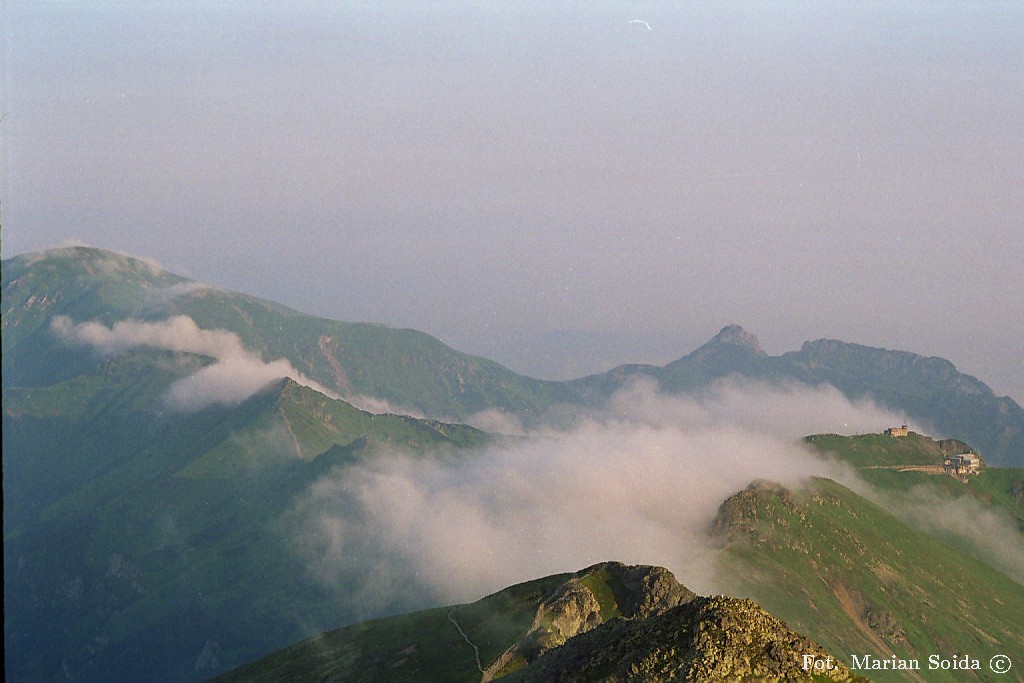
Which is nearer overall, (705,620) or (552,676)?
(705,620)

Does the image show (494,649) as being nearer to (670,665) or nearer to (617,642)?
(617,642)

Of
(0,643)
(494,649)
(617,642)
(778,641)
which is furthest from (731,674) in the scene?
(494,649)

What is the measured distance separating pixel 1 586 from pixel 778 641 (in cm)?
7087

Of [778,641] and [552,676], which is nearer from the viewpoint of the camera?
[778,641]

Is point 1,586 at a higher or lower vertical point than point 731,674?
higher

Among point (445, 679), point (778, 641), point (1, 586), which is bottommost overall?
point (445, 679)

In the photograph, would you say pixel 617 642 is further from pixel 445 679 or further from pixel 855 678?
pixel 445 679

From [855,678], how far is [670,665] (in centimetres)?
1548

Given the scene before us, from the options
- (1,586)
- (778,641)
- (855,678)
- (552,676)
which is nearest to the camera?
(1,586)

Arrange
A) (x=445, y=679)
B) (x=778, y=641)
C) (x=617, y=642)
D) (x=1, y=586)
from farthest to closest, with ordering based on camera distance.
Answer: (x=445, y=679)
(x=617, y=642)
(x=778, y=641)
(x=1, y=586)

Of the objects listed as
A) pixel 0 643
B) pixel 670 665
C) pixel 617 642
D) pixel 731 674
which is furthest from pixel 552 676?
pixel 0 643

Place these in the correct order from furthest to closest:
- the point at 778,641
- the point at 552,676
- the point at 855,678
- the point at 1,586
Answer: the point at 552,676 < the point at 778,641 < the point at 855,678 < the point at 1,586

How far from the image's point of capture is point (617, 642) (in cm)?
9156

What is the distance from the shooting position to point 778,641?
7738 cm
